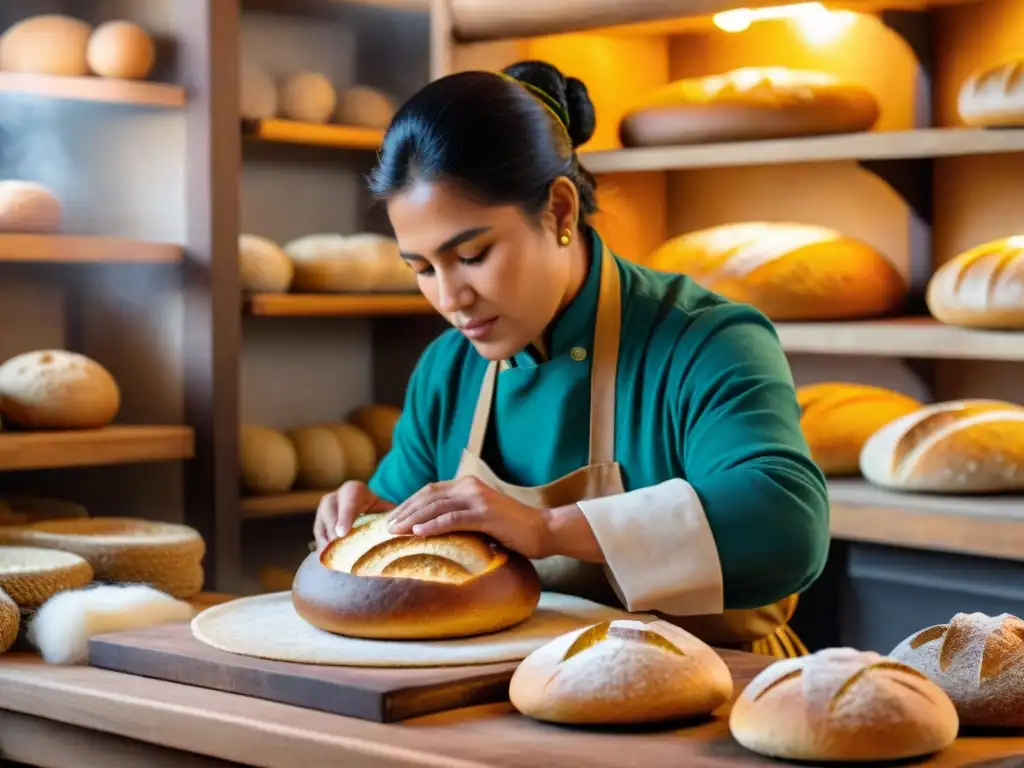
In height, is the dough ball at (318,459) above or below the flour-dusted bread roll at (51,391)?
below

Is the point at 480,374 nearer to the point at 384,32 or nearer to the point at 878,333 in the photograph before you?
the point at 878,333

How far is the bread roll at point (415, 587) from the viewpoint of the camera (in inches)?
58.1

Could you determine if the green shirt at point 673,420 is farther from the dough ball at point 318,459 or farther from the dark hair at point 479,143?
the dough ball at point 318,459

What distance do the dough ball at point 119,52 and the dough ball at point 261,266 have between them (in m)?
0.41

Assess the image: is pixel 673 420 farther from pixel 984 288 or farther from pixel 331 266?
pixel 331 266

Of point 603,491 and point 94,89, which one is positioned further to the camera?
point 94,89

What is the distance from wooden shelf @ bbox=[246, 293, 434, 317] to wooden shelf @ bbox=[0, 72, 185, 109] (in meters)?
0.44

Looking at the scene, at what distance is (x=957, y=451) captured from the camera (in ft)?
8.54

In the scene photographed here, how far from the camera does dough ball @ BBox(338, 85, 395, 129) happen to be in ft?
11.3

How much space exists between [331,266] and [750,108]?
3.21 feet

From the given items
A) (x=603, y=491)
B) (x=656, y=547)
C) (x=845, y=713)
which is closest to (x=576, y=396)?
(x=603, y=491)

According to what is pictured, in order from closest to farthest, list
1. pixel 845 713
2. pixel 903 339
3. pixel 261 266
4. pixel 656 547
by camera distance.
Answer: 1. pixel 845 713
2. pixel 656 547
3. pixel 903 339
4. pixel 261 266

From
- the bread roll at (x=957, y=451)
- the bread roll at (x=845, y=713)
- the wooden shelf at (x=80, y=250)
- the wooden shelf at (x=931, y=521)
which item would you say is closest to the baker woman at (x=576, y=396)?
the bread roll at (x=845, y=713)

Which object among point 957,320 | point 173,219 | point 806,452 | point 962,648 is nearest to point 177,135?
point 173,219
